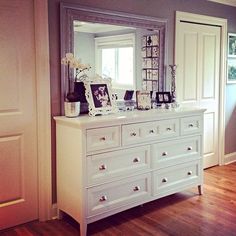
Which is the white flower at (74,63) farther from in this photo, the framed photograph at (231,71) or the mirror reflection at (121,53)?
the framed photograph at (231,71)

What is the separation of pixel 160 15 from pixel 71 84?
1395 mm

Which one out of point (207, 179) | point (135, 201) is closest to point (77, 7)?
point (135, 201)

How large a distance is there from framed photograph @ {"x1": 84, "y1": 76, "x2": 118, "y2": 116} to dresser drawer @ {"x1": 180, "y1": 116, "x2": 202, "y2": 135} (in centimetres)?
74

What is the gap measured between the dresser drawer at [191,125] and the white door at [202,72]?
631 millimetres

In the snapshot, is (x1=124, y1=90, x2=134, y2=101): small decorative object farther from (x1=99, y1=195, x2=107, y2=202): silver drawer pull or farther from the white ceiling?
(x1=99, y1=195, x2=107, y2=202): silver drawer pull

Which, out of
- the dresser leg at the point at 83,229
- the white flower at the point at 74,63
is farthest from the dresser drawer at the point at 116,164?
the white flower at the point at 74,63

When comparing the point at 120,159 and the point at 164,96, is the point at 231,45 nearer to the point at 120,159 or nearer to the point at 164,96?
the point at 164,96

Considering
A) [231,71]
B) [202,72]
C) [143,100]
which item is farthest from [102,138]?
[231,71]

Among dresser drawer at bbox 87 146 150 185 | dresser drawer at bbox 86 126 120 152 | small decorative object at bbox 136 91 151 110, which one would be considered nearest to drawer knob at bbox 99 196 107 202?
dresser drawer at bbox 87 146 150 185

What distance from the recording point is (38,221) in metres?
3.07

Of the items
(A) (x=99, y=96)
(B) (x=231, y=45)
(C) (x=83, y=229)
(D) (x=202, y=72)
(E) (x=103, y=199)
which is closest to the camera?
(C) (x=83, y=229)

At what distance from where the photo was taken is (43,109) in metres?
2.98

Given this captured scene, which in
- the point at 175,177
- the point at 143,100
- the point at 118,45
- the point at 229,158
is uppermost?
the point at 118,45

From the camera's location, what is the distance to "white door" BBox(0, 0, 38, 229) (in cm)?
280
